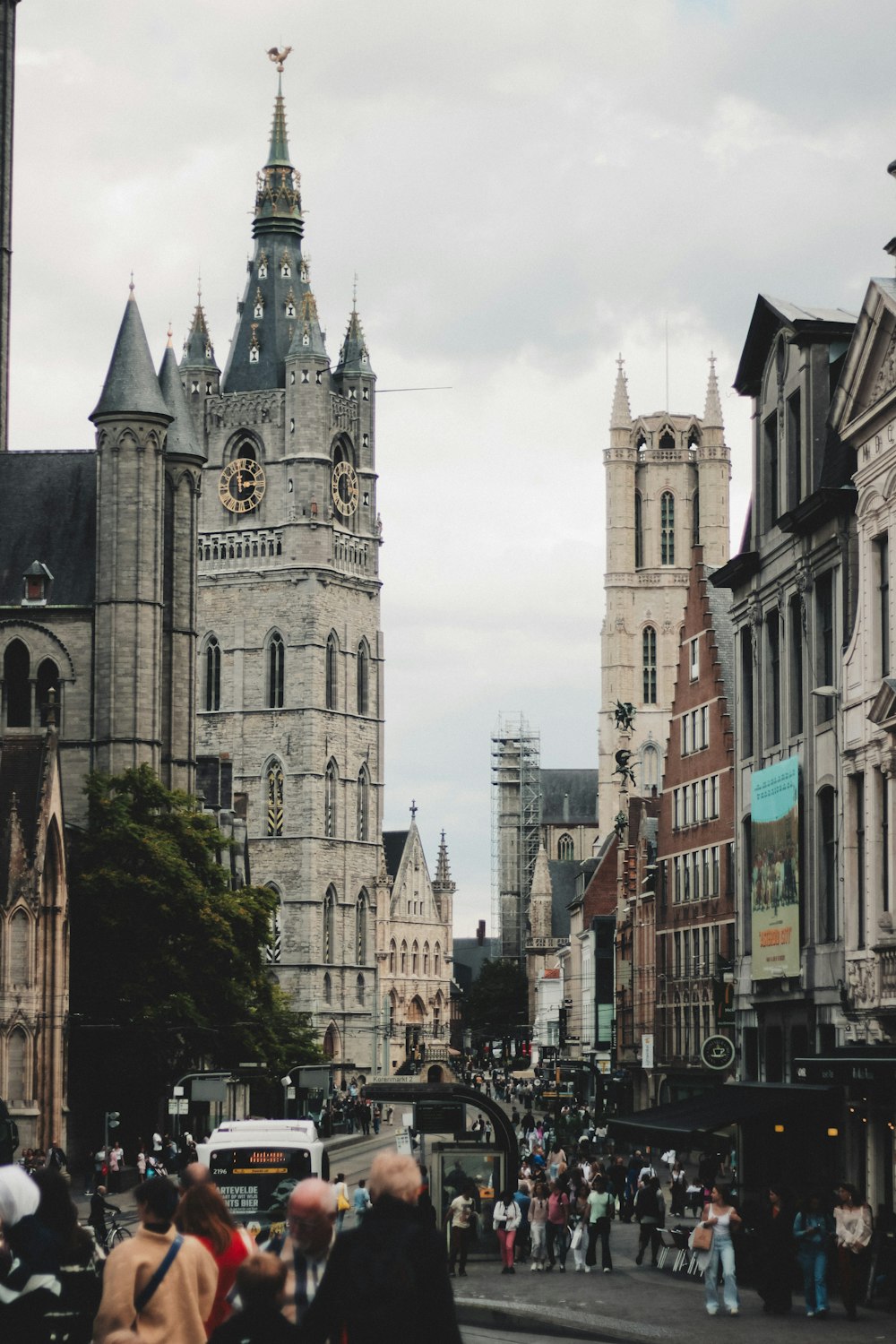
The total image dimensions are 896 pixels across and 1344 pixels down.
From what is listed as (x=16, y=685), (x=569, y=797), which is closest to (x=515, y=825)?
(x=569, y=797)

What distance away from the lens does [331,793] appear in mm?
129875

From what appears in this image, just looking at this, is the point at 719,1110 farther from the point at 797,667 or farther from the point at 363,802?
the point at 363,802

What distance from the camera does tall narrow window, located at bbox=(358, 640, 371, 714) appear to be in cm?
13288

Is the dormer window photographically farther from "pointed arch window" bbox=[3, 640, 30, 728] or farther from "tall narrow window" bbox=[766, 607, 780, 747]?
"tall narrow window" bbox=[766, 607, 780, 747]

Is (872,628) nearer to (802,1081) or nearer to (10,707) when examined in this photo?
(802,1081)

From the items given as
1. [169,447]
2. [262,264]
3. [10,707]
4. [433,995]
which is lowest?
[433,995]

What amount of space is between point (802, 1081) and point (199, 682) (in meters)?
100

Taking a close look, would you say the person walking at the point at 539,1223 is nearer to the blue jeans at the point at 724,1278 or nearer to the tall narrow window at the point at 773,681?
the blue jeans at the point at 724,1278

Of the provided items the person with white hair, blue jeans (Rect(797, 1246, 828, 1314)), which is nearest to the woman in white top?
blue jeans (Rect(797, 1246, 828, 1314))

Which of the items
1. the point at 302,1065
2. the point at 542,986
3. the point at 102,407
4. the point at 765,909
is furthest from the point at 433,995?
the point at 765,909

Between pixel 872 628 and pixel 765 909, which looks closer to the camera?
pixel 872 628

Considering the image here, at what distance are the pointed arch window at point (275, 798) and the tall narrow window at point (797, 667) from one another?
94030 millimetres

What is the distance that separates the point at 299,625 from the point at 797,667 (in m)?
95.0

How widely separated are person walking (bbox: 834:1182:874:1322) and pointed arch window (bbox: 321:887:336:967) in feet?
339
